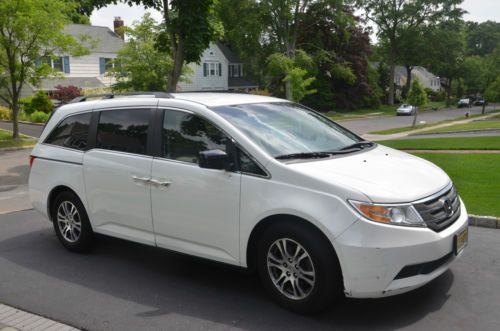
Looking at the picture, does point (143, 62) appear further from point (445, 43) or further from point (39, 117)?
point (445, 43)

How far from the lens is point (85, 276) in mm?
5371

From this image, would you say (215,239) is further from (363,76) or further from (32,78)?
(363,76)

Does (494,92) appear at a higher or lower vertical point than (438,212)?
lower

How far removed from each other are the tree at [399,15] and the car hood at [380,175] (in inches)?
2517

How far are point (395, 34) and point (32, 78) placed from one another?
5761 cm

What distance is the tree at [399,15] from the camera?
65.2m

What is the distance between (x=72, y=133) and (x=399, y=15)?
66.8 meters

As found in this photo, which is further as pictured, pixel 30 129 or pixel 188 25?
pixel 30 129

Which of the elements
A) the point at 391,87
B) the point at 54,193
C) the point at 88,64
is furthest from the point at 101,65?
the point at 54,193

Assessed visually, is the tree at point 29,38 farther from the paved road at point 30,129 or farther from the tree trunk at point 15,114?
the paved road at point 30,129

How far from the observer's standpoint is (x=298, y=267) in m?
4.16

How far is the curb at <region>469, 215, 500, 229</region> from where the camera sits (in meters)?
6.60

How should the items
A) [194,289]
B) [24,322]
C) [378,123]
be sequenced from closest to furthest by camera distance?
[24,322] < [194,289] < [378,123]

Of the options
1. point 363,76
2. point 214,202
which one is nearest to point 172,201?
point 214,202
